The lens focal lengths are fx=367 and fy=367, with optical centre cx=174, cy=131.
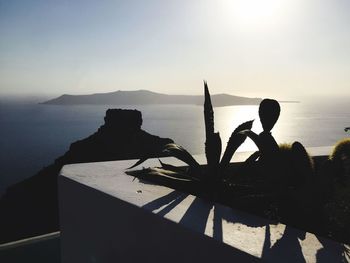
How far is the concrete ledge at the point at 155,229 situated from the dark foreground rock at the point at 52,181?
44.8 m

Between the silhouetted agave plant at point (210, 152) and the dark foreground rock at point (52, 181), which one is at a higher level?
the silhouetted agave plant at point (210, 152)

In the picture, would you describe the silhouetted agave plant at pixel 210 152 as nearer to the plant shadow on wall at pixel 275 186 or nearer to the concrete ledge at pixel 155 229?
the plant shadow on wall at pixel 275 186

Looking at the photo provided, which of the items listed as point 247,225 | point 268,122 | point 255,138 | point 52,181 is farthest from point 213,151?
point 52,181

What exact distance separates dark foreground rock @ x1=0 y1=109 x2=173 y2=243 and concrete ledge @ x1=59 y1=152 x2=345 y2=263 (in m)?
44.8

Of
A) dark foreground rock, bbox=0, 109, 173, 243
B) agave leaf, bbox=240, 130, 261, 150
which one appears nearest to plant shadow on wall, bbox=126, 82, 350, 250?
agave leaf, bbox=240, 130, 261, 150

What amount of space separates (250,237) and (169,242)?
39 centimetres

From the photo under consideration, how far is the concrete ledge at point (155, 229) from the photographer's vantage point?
1.26 metres

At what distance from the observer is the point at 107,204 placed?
2092 mm

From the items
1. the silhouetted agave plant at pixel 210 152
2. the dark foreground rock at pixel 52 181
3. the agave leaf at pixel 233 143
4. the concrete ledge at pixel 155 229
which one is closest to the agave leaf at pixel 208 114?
the silhouetted agave plant at pixel 210 152

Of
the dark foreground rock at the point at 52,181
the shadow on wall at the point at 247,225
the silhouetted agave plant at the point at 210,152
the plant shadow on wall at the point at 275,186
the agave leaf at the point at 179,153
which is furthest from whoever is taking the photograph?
the dark foreground rock at the point at 52,181

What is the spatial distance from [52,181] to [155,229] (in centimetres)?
Answer: 5445

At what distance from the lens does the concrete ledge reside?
1257mm

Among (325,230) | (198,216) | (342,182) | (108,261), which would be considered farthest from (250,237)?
(108,261)

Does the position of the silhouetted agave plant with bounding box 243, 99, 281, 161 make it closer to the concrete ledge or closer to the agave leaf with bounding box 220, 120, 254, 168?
the concrete ledge
